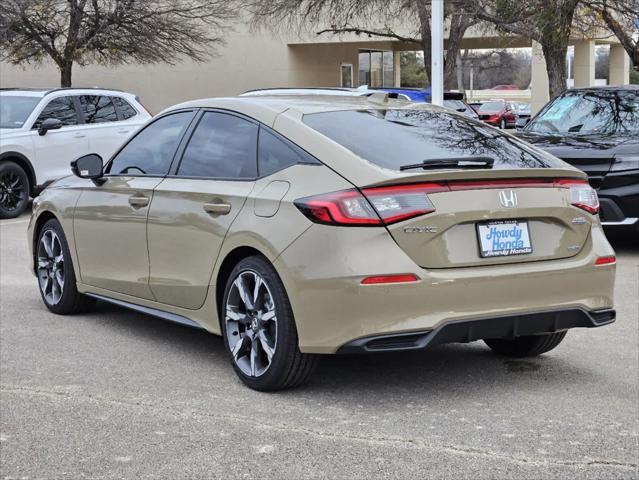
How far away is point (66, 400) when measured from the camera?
5.41 meters

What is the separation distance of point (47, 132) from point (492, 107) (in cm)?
4036

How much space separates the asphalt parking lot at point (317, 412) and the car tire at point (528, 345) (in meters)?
0.13

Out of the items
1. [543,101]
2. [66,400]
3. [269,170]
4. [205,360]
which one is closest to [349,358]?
[205,360]

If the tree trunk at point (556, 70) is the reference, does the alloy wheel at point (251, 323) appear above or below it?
below

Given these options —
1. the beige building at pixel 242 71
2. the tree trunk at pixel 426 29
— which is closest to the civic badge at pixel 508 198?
the tree trunk at pixel 426 29

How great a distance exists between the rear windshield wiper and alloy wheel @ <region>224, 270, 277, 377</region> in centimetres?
98

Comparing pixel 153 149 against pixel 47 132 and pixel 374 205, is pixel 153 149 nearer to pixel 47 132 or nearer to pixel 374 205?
pixel 374 205

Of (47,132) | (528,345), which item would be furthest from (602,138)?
(47,132)

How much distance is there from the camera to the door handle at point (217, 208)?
574cm

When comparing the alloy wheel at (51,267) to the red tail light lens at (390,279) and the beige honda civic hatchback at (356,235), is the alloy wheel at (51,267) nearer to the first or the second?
the beige honda civic hatchback at (356,235)

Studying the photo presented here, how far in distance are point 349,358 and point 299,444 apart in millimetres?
1667

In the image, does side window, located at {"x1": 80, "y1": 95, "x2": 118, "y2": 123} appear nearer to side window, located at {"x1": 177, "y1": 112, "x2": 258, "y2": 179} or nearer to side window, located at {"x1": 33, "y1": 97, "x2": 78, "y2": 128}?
side window, located at {"x1": 33, "y1": 97, "x2": 78, "y2": 128}

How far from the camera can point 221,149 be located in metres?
6.12

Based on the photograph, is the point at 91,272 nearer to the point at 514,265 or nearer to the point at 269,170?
the point at 269,170
